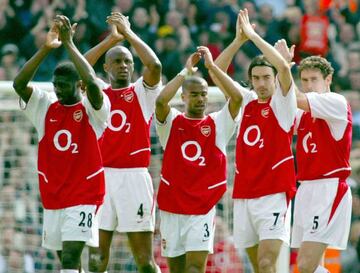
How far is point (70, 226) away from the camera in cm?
1189

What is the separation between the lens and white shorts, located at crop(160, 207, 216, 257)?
12406mm

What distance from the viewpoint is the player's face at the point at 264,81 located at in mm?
12492

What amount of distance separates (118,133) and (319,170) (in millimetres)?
1905

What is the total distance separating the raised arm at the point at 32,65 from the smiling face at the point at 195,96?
1276 mm

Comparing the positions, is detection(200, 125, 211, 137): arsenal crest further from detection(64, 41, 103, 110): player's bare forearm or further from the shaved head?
detection(64, 41, 103, 110): player's bare forearm

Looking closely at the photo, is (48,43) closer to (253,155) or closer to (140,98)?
(140,98)

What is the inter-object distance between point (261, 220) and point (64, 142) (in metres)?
1.87

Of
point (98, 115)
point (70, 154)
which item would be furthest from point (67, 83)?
point (70, 154)

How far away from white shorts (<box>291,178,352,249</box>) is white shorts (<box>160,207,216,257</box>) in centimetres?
83

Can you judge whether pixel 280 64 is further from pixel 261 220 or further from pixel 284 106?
pixel 261 220

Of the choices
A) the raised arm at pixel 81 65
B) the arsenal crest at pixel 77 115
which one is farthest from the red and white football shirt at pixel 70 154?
the raised arm at pixel 81 65

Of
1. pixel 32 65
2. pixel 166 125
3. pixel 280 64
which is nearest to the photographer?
pixel 32 65

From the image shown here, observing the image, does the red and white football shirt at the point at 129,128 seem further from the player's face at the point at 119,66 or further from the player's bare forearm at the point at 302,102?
the player's bare forearm at the point at 302,102

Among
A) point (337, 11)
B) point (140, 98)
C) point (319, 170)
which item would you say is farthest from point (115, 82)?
point (337, 11)
